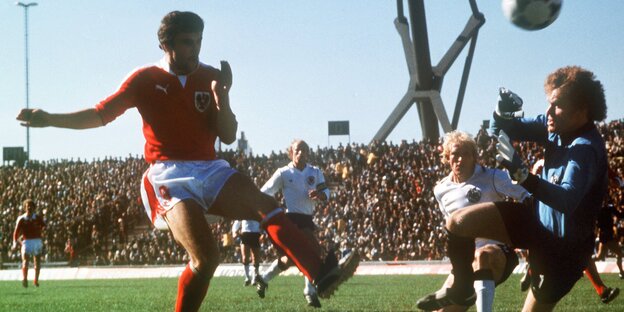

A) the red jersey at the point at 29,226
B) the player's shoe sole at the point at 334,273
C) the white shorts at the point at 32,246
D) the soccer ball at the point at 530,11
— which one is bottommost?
the white shorts at the point at 32,246

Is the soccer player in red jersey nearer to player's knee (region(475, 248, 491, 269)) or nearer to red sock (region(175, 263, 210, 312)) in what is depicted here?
red sock (region(175, 263, 210, 312))

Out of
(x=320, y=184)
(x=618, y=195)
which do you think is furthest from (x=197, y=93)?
(x=618, y=195)

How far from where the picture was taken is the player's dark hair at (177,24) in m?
6.30

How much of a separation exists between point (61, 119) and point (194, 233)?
4.29 ft

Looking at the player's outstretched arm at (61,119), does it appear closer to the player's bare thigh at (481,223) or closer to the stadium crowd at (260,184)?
the player's bare thigh at (481,223)

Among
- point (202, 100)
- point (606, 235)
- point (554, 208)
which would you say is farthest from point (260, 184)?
point (554, 208)

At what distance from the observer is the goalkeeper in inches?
222

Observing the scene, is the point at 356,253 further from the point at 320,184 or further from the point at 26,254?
the point at 26,254

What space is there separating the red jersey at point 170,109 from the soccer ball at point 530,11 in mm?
3088

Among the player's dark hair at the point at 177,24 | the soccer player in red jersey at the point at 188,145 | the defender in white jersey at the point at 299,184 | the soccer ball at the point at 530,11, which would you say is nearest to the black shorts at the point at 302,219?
the defender in white jersey at the point at 299,184

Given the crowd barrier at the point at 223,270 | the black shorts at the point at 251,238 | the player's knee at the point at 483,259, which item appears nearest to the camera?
the player's knee at the point at 483,259

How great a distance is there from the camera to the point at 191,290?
611cm

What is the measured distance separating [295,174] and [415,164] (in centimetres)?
2060

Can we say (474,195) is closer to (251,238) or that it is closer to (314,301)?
(314,301)
